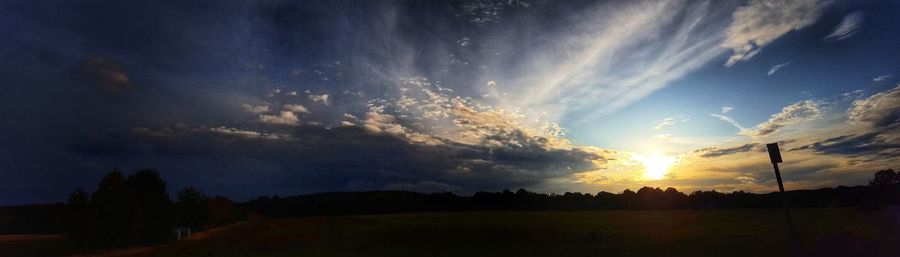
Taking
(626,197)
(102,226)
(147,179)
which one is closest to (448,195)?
(626,197)

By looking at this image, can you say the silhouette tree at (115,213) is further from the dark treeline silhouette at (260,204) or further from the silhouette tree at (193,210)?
the silhouette tree at (193,210)

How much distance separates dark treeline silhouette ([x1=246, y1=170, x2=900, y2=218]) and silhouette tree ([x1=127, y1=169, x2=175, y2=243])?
65.2 meters

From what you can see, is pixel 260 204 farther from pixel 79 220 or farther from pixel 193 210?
pixel 79 220

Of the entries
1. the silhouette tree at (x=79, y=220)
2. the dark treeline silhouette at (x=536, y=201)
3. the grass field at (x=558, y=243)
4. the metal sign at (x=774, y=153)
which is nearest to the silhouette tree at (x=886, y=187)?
the grass field at (x=558, y=243)

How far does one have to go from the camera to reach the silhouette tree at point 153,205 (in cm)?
5712

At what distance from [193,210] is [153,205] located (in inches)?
838

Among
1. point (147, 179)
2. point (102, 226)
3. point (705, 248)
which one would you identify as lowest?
point (705, 248)

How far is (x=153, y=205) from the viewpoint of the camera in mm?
59875

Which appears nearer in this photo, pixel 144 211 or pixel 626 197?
pixel 144 211

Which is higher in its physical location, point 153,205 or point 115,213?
point 153,205

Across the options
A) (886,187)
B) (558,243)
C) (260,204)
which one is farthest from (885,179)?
(260,204)

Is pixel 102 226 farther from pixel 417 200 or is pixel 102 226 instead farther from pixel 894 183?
pixel 417 200

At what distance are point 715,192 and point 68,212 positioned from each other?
123328 millimetres

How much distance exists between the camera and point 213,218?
3302 inches
